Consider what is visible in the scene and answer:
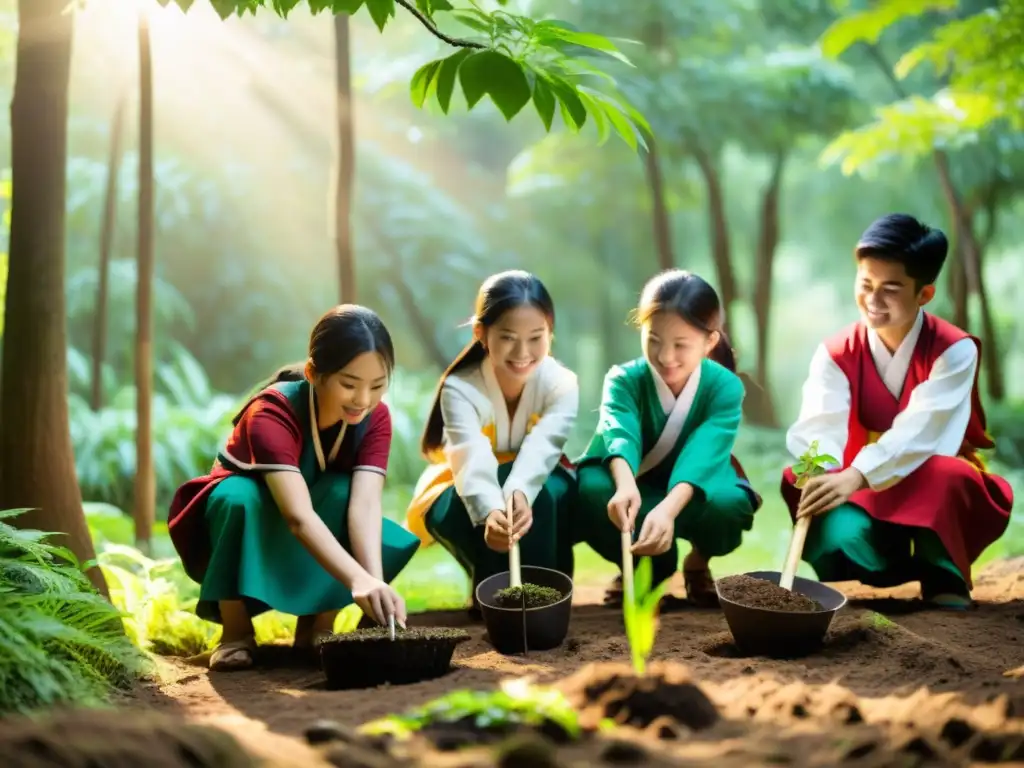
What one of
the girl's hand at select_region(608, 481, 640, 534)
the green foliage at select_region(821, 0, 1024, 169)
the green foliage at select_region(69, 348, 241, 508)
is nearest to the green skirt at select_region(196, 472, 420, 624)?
the girl's hand at select_region(608, 481, 640, 534)

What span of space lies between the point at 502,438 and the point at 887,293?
Result: 1.48 metres

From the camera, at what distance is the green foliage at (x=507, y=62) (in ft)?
8.07

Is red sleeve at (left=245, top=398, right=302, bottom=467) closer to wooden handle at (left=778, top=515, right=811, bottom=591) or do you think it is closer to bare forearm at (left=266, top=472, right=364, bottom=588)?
bare forearm at (left=266, top=472, right=364, bottom=588)

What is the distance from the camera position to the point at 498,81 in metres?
2.46

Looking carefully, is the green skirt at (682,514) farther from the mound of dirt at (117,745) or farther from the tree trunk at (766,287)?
the tree trunk at (766,287)

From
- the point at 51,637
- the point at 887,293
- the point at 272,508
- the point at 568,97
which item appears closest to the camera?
the point at 51,637

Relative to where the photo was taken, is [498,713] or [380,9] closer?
[498,713]

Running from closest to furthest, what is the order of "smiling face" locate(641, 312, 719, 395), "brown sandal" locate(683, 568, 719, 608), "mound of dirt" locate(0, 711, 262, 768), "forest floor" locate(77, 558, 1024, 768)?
"mound of dirt" locate(0, 711, 262, 768) < "forest floor" locate(77, 558, 1024, 768) < "smiling face" locate(641, 312, 719, 395) < "brown sandal" locate(683, 568, 719, 608)

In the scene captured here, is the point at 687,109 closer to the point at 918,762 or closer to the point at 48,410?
the point at 48,410

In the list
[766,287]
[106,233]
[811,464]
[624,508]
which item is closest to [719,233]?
[766,287]

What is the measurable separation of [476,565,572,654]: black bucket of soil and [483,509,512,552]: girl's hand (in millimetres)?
166

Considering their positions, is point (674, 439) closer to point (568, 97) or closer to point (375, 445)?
point (375, 445)

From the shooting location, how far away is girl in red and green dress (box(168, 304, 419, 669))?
115 inches

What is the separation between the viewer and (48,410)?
10.6 ft
